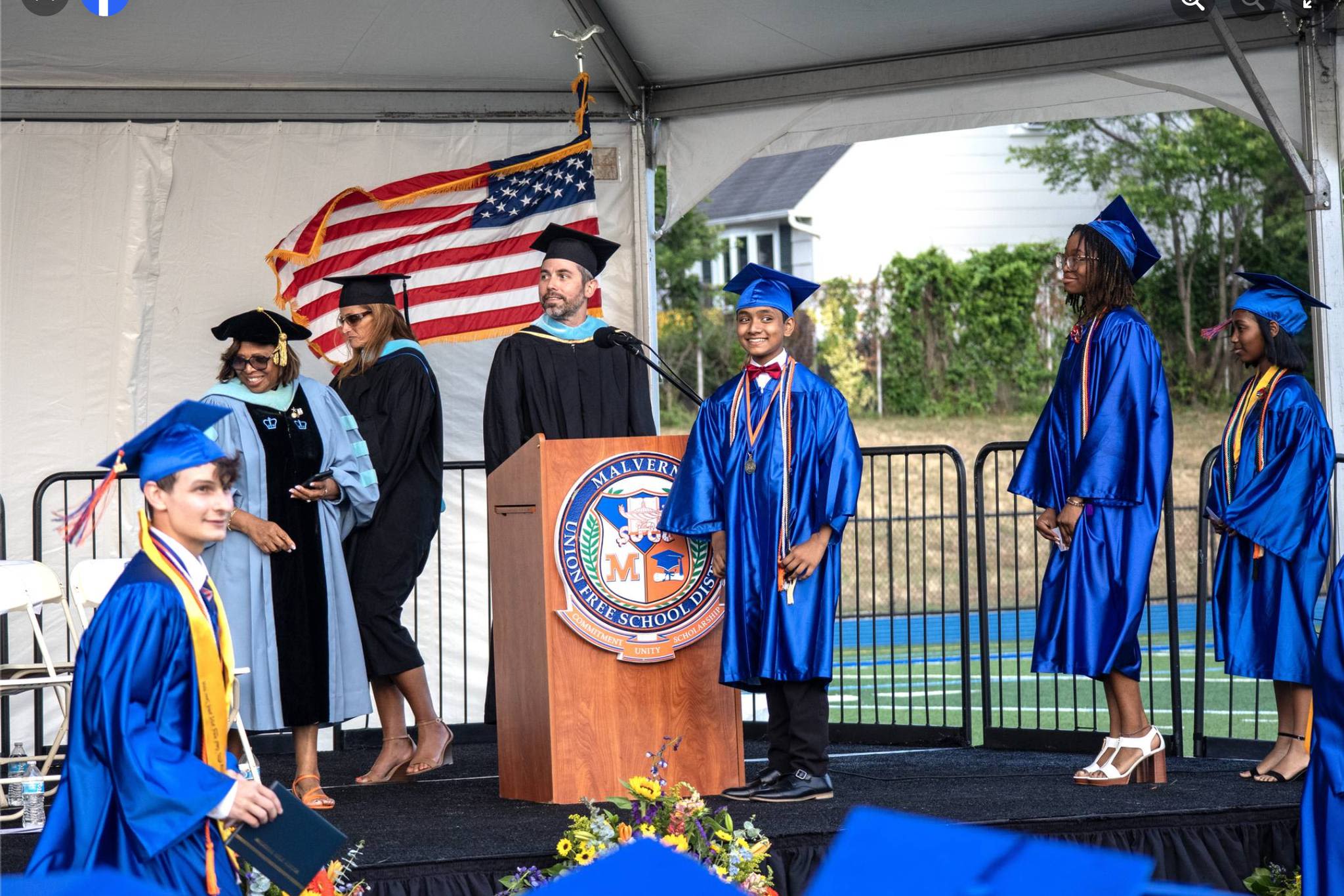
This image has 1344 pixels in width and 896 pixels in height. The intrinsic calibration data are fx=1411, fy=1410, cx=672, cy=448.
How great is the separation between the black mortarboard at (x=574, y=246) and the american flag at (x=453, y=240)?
2082 millimetres

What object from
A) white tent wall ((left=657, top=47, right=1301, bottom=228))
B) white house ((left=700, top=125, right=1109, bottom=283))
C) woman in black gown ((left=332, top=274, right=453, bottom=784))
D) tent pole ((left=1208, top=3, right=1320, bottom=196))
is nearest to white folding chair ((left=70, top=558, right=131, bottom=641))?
woman in black gown ((left=332, top=274, right=453, bottom=784))

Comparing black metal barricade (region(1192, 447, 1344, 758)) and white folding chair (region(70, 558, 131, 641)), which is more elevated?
white folding chair (region(70, 558, 131, 641))

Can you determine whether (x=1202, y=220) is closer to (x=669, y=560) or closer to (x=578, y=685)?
(x=669, y=560)

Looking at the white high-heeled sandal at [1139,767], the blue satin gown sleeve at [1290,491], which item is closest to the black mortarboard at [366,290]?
the white high-heeled sandal at [1139,767]

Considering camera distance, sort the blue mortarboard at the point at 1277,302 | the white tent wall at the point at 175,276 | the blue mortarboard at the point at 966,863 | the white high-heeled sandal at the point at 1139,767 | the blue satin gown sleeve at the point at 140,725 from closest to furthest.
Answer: the blue mortarboard at the point at 966,863 < the blue satin gown sleeve at the point at 140,725 < the white high-heeled sandal at the point at 1139,767 < the blue mortarboard at the point at 1277,302 < the white tent wall at the point at 175,276

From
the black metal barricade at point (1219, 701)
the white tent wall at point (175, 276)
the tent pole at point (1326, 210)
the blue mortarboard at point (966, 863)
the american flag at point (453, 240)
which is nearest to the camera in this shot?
the blue mortarboard at point (966, 863)

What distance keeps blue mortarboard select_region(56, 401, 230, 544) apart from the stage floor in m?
1.48

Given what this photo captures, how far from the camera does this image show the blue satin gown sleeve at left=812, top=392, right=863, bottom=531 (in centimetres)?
477

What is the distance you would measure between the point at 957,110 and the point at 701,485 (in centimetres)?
341

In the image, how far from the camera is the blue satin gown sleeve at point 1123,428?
505 cm

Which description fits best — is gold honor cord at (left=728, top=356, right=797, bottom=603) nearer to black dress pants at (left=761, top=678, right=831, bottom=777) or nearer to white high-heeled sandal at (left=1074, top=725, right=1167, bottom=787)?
black dress pants at (left=761, top=678, right=831, bottom=777)

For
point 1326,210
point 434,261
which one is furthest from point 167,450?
point 1326,210

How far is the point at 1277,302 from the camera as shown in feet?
17.7

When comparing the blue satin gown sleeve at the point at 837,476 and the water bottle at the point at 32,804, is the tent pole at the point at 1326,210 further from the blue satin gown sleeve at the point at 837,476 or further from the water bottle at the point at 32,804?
the water bottle at the point at 32,804
